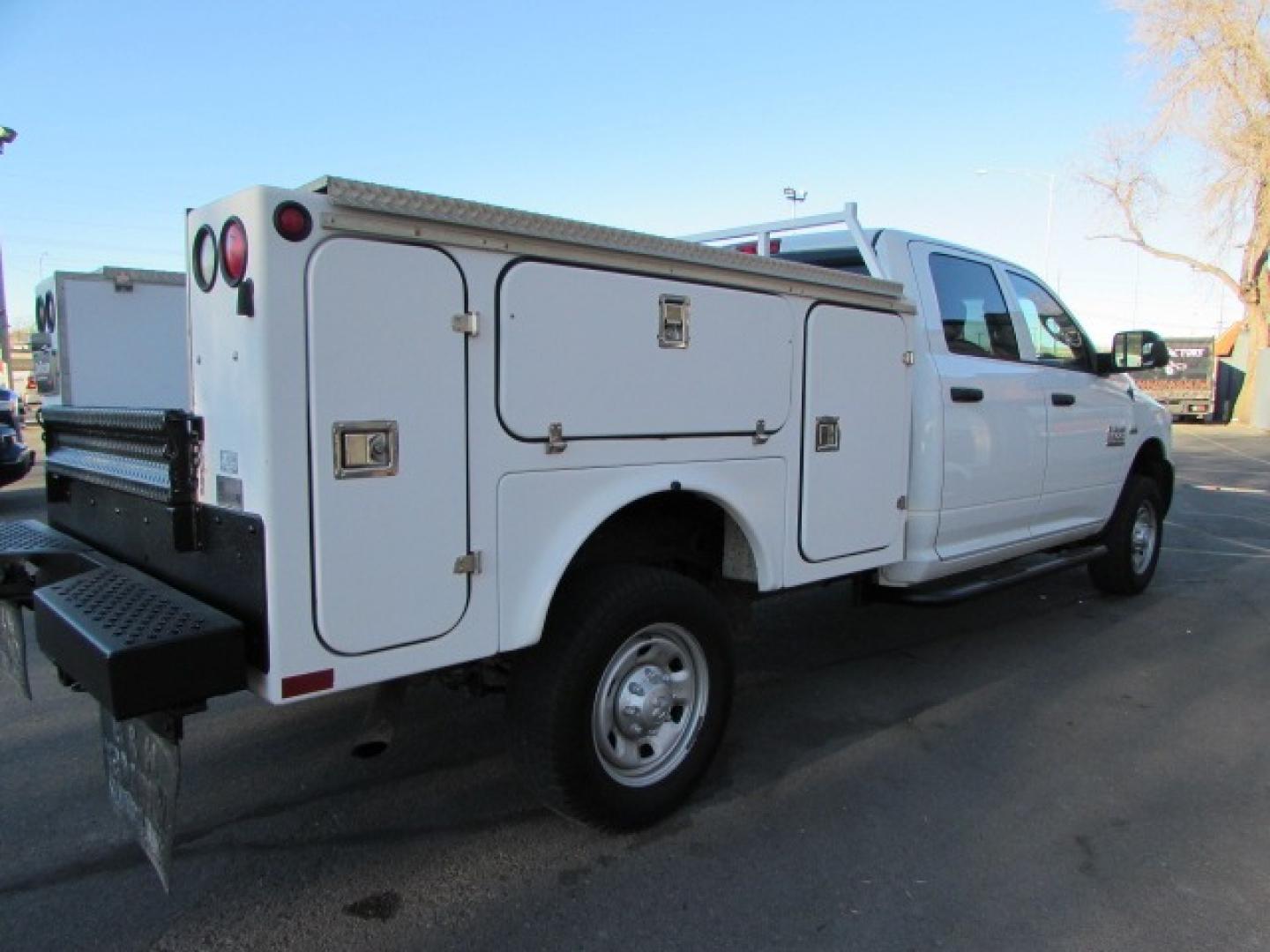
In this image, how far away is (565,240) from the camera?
8.80ft

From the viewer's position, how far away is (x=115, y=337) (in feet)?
12.9

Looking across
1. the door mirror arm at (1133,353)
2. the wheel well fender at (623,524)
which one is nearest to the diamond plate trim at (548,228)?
the wheel well fender at (623,524)

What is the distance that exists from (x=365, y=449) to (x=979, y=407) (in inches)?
128

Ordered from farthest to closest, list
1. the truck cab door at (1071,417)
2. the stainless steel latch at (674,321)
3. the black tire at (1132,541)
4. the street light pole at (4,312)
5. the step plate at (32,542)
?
the street light pole at (4,312), the black tire at (1132,541), the truck cab door at (1071,417), the step plate at (32,542), the stainless steel latch at (674,321)

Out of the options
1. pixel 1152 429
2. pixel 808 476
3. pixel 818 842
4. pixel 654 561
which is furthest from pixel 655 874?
pixel 1152 429

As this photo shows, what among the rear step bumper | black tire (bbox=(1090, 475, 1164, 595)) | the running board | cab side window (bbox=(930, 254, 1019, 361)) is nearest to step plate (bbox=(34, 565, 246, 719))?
the rear step bumper

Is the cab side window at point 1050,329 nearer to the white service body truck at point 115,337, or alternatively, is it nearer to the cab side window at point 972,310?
the cab side window at point 972,310

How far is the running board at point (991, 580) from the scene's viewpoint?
4387 millimetres

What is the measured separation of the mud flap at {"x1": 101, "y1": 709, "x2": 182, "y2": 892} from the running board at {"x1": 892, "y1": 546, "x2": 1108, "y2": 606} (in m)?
3.18

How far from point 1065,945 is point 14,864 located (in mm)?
3165

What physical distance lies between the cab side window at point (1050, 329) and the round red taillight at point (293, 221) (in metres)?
4.15

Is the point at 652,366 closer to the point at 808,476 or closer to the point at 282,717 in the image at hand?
the point at 808,476

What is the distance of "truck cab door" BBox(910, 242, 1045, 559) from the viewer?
4.38m

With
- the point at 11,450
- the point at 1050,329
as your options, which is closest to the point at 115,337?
the point at 1050,329
